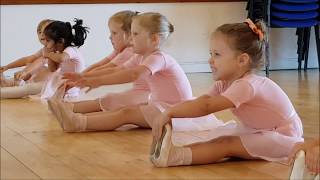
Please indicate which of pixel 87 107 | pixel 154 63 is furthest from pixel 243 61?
pixel 87 107

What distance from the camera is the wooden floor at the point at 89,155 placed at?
150 cm

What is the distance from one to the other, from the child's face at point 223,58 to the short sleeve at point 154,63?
1.33 feet

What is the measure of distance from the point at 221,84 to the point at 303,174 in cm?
61

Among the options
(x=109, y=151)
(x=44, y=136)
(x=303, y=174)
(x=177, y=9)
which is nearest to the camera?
(x=303, y=174)

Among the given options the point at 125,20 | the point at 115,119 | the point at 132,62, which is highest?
the point at 125,20

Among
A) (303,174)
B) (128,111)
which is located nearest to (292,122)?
(303,174)

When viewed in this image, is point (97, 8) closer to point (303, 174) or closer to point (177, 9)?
point (177, 9)

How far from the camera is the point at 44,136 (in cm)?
205

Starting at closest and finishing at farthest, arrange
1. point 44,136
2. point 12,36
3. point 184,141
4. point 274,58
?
point 184,141 < point 44,136 < point 12,36 < point 274,58

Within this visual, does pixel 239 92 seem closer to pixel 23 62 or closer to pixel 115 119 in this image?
pixel 115 119

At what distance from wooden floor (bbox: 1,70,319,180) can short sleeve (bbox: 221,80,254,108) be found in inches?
6.7

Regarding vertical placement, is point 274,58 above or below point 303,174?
below

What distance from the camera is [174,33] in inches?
182

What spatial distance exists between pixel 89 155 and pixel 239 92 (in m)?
0.47
